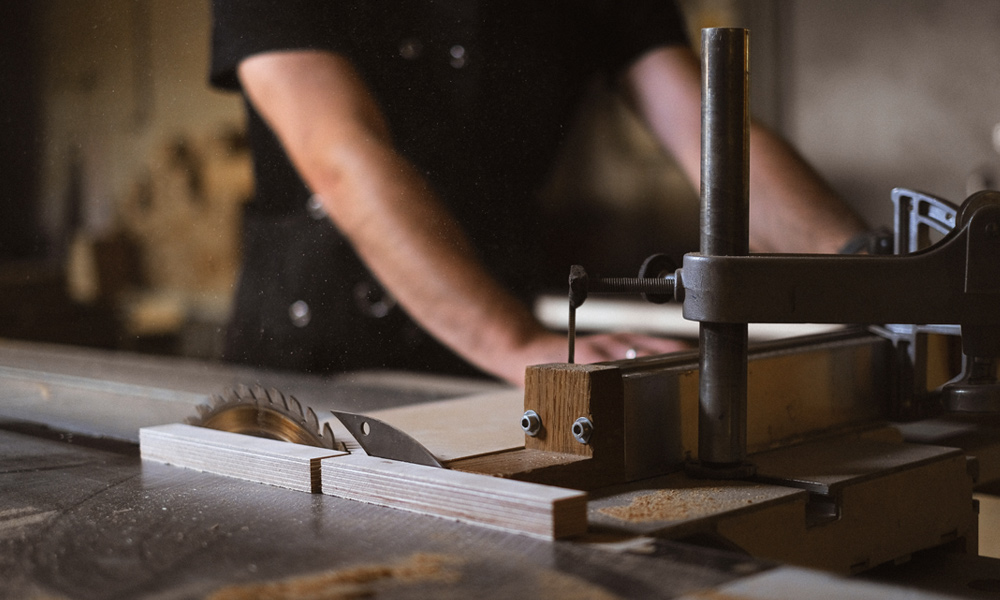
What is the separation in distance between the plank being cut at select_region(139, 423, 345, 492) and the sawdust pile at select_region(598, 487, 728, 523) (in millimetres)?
229

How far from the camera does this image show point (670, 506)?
693mm

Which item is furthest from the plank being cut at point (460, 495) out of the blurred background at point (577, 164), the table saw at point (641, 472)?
the blurred background at point (577, 164)

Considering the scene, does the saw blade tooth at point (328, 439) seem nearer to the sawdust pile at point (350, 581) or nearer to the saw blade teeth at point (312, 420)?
the saw blade teeth at point (312, 420)

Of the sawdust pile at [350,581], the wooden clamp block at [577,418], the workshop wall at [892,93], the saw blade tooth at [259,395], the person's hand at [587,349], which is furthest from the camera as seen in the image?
the workshop wall at [892,93]

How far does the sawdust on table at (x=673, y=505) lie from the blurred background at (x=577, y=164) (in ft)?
7.82

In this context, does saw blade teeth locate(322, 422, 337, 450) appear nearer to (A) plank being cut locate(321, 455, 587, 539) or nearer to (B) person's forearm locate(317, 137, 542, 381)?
(A) plank being cut locate(321, 455, 587, 539)

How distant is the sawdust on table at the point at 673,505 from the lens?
668mm

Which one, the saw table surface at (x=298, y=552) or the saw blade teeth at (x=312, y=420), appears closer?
the saw table surface at (x=298, y=552)

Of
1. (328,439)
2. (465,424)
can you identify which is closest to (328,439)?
(328,439)

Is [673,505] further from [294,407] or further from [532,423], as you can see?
[294,407]

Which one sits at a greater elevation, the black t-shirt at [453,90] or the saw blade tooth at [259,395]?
the black t-shirt at [453,90]

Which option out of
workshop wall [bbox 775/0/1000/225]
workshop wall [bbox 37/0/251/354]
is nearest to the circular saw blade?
workshop wall [bbox 775/0/1000/225]

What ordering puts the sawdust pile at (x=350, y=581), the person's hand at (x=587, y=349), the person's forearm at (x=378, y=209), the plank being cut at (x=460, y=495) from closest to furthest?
the sawdust pile at (x=350, y=581) → the plank being cut at (x=460, y=495) → the person's hand at (x=587, y=349) → the person's forearm at (x=378, y=209)

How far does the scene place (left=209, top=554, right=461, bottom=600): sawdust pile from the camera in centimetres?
52
